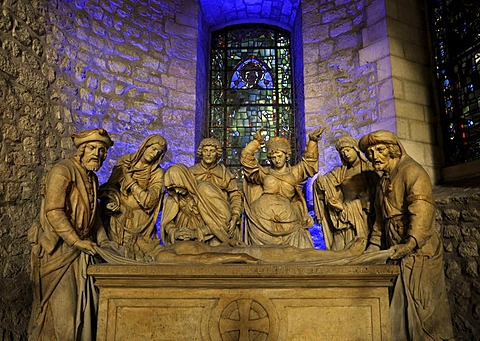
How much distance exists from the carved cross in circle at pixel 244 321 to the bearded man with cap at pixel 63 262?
1050 mm

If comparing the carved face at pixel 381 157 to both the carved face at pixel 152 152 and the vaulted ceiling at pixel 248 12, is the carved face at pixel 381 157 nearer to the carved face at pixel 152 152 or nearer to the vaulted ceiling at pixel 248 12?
the carved face at pixel 152 152

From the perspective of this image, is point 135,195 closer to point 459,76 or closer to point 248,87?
point 248,87

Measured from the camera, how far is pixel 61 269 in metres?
3.43

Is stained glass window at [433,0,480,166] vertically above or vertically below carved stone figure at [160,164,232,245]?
above

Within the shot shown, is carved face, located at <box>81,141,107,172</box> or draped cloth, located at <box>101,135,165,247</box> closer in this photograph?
carved face, located at <box>81,141,107,172</box>

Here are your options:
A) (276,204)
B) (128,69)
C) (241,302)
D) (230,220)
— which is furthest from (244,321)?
(128,69)

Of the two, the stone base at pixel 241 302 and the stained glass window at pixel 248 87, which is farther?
the stained glass window at pixel 248 87

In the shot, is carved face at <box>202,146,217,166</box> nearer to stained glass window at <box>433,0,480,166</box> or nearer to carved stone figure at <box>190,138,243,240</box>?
carved stone figure at <box>190,138,243,240</box>

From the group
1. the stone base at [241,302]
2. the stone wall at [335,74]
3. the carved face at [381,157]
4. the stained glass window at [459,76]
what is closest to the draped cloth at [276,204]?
the carved face at [381,157]

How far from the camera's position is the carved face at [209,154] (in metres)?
4.58

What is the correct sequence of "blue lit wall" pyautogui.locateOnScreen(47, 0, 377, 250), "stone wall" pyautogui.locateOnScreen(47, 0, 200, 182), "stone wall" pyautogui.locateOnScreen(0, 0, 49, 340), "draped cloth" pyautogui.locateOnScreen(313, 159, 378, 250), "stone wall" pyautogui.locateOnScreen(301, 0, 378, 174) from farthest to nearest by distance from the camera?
"stone wall" pyautogui.locateOnScreen(301, 0, 378, 174) < "blue lit wall" pyautogui.locateOnScreen(47, 0, 377, 250) < "stone wall" pyautogui.locateOnScreen(47, 0, 200, 182) < "draped cloth" pyautogui.locateOnScreen(313, 159, 378, 250) < "stone wall" pyautogui.locateOnScreen(0, 0, 49, 340)

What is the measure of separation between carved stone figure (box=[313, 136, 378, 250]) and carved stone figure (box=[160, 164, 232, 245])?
3.26 ft

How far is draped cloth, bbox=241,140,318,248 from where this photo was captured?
13.8 ft

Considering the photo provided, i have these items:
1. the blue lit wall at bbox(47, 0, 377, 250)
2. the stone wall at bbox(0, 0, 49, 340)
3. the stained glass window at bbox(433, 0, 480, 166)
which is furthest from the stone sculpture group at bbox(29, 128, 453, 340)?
the stained glass window at bbox(433, 0, 480, 166)
